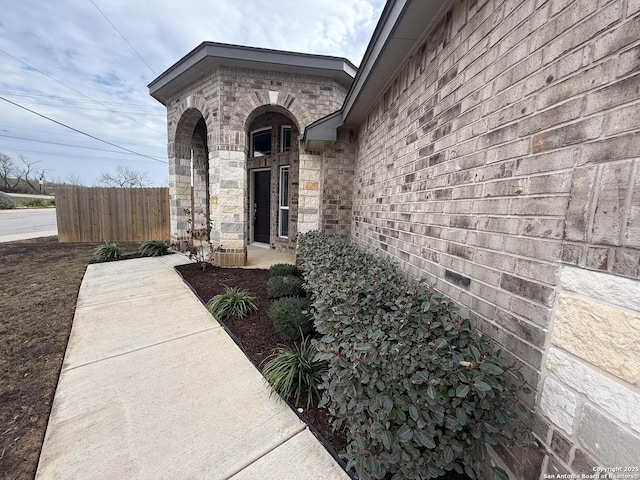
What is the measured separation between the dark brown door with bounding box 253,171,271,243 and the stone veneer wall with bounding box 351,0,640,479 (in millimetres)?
6461

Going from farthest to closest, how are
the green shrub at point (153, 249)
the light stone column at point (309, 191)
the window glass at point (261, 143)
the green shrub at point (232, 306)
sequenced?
the window glass at point (261, 143)
the green shrub at point (153, 249)
the light stone column at point (309, 191)
the green shrub at point (232, 306)

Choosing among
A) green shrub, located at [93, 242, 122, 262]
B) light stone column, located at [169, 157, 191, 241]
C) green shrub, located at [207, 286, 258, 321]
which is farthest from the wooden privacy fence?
green shrub, located at [207, 286, 258, 321]

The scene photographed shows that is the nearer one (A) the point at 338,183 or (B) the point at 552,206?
(B) the point at 552,206

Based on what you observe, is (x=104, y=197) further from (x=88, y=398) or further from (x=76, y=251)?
(x=88, y=398)

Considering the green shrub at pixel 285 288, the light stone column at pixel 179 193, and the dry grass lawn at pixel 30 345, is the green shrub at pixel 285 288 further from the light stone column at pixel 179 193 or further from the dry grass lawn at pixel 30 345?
the light stone column at pixel 179 193

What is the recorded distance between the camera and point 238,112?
5348 millimetres

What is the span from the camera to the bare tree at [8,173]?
34706 mm

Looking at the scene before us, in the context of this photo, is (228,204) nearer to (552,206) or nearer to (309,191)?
(309,191)

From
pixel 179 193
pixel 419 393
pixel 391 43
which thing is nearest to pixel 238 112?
pixel 179 193

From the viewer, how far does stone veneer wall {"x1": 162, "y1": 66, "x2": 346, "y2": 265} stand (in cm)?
532

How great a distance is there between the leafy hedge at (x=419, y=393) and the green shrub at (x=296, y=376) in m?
0.66


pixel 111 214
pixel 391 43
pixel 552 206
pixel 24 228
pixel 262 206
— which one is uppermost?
pixel 391 43

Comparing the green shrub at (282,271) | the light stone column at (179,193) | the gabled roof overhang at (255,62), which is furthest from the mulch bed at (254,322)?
the gabled roof overhang at (255,62)

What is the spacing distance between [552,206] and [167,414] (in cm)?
261
